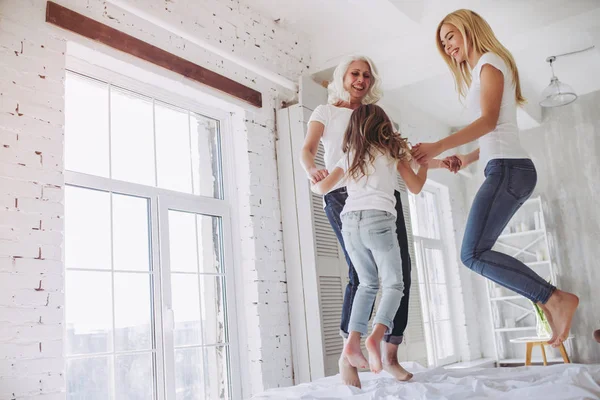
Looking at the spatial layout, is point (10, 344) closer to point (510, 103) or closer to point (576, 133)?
point (510, 103)

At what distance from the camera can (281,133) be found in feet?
14.3

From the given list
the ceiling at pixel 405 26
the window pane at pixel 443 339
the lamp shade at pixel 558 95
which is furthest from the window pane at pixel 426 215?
the ceiling at pixel 405 26

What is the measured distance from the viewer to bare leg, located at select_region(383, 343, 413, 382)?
2.43m

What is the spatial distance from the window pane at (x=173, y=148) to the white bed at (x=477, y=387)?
1.76 metres

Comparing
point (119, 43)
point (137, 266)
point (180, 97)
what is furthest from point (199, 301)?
point (119, 43)

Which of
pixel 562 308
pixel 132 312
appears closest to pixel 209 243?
pixel 132 312

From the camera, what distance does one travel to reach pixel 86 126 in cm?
324

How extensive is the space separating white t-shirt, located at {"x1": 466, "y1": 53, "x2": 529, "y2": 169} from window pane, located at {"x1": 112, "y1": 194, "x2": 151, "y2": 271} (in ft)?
6.73

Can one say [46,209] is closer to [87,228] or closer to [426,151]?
[87,228]

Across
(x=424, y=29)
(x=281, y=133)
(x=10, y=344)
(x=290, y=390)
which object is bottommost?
(x=290, y=390)

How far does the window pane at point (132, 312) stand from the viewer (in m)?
3.17

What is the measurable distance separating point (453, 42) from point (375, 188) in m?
0.80

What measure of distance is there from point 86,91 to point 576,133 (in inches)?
232

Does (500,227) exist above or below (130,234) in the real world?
below
